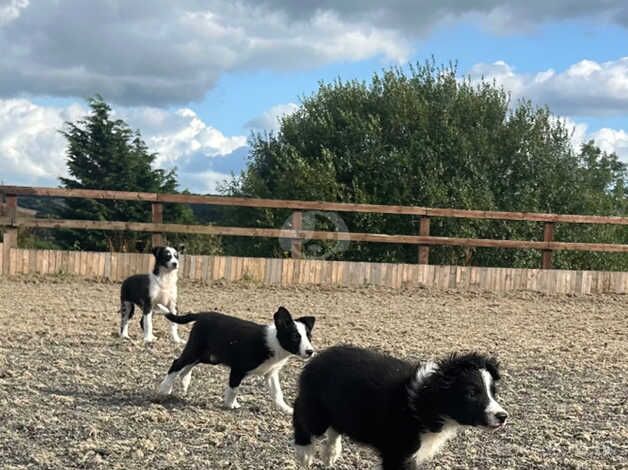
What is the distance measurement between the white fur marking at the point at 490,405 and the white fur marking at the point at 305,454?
45.7 inches

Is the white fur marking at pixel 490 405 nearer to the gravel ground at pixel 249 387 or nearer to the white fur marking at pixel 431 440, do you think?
the white fur marking at pixel 431 440

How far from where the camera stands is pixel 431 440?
15.0ft

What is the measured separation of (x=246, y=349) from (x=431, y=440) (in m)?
2.45

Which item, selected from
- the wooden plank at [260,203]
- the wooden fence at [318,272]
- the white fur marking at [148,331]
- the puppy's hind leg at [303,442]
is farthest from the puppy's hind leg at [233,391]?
the wooden plank at [260,203]

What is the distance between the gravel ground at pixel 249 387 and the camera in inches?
209

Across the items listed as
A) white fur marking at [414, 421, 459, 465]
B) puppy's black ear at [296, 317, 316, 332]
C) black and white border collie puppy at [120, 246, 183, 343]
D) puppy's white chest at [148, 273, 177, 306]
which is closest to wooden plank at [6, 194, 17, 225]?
black and white border collie puppy at [120, 246, 183, 343]

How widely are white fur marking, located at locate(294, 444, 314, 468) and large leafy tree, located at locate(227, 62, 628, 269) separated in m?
15.5

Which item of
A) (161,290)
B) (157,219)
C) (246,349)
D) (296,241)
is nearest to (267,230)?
(296,241)

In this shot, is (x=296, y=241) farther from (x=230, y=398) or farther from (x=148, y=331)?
(x=230, y=398)

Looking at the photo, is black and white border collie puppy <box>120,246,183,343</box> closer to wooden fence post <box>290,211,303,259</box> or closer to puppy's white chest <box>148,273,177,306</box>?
puppy's white chest <box>148,273,177,306</box>

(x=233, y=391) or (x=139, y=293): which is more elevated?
(x=139, y=293)

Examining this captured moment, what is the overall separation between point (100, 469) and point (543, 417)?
3278 mm

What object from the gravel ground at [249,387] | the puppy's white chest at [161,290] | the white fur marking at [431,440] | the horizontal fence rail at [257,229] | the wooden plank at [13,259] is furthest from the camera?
the horizontal fence rail at [257,229]

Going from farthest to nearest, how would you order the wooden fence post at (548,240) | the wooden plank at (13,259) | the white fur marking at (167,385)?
the wooden fence post at (548,240) < the wooden plank at (13,259) < the white fur marking at (167,385)
